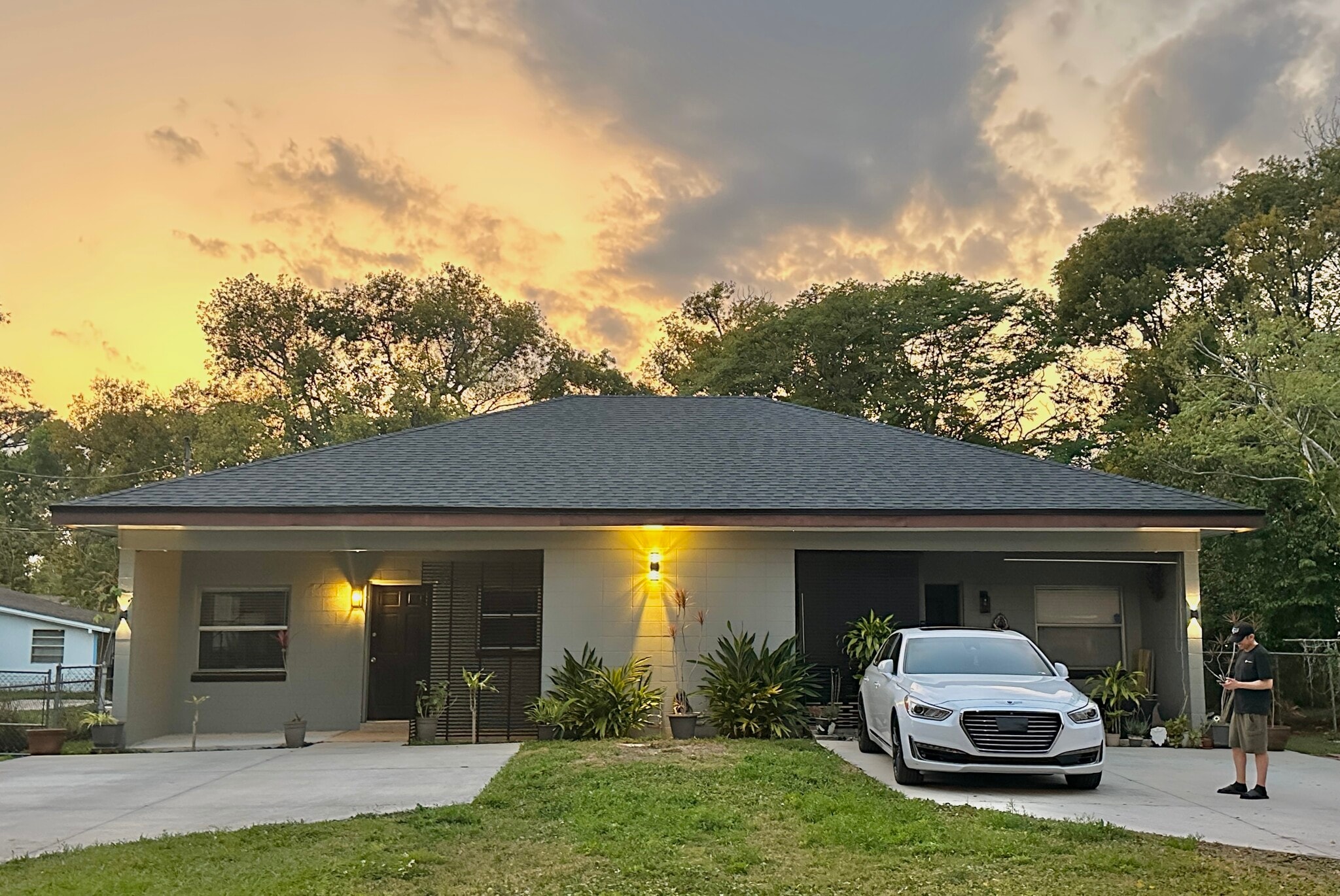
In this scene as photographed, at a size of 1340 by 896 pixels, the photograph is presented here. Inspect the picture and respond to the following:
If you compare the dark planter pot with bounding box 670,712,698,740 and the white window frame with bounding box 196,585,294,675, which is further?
the white window frame with bounding box 196,585,294,675

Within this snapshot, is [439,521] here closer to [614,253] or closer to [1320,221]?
[614,253]

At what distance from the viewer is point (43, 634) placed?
1334 inches

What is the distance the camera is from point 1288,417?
16.1 m

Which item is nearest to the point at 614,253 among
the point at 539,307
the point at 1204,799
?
the point at 539,307

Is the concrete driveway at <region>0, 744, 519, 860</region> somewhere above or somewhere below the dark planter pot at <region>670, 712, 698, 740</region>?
below

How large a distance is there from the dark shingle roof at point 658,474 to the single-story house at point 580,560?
0.05 m

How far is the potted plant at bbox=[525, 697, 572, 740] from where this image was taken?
1304cm

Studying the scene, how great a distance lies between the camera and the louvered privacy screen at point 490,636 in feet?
45.7

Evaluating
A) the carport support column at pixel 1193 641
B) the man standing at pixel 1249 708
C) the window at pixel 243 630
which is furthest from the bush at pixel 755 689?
the window at pixel 243 630

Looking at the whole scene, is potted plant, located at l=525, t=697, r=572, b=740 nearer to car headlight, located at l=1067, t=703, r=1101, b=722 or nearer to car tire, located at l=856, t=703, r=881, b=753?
car tire, located at l=856, t=703, r=881, b=753

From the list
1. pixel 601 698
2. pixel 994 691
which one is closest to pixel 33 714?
pixel 601 698

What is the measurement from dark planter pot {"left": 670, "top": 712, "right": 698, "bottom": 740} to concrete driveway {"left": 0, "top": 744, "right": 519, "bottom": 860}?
6.10 feet

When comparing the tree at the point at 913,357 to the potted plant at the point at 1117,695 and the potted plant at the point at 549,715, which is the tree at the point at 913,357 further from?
the potted plant at the point at 549,715

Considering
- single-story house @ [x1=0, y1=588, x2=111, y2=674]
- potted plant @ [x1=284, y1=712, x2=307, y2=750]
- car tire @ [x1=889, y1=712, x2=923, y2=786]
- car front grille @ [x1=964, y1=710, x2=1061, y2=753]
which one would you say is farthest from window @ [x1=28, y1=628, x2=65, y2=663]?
car front grille @ [x1=964, y1=710, x2=1061, y2=753]
